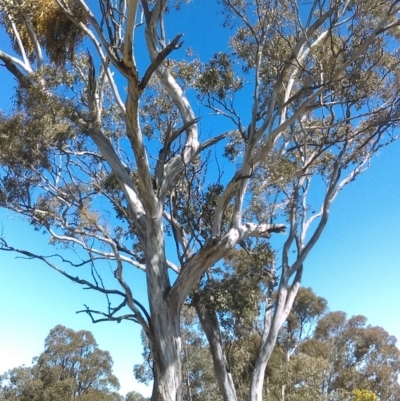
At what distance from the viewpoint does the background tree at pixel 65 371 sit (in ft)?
86.1

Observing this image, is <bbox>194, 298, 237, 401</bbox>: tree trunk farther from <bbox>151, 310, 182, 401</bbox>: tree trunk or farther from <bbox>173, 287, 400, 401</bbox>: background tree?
<bbox>173, 287, 400, 401</bbox>: background tree

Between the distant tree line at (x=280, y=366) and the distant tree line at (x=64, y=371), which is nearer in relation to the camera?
the distant tree line at (x=280, y=366)

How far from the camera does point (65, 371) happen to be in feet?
87.6

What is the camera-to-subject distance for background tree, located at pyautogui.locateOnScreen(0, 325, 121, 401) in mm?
26250

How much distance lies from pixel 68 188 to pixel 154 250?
258 centimetres

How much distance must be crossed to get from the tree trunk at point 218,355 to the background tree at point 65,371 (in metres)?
19.1

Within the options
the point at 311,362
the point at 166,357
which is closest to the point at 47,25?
the point at 166,357

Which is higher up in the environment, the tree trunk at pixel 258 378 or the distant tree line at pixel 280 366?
the distant tree line at pixel 280 366

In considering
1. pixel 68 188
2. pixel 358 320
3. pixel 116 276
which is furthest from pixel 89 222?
pixel 358 320

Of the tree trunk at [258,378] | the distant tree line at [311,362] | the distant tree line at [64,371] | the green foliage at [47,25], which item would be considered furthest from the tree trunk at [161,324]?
the distant tree line at [64,371]

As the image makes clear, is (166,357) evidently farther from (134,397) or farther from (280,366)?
(134,397)

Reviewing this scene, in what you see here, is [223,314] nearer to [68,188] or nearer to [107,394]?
[68,188]

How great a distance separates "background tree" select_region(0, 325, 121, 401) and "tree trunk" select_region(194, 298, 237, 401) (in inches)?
751

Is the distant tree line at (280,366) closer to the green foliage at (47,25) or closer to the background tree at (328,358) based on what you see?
the background tree at (328,358)
